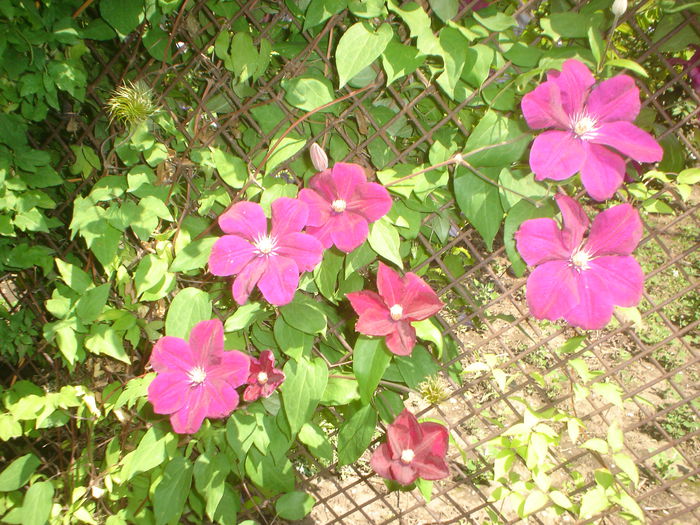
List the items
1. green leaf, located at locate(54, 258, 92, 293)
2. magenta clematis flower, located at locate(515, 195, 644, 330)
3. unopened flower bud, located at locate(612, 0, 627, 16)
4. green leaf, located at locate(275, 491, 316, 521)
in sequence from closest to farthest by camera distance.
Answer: unopened flower bud, located at locate(612, 0, 627, 16) → magenta clematis flower, located at locate(515, 195, 644, 330) → green leaf, located at locate(54, 258, 92, 293) → green leaf, located at locate(275, 491, 316, 521)

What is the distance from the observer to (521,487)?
122 cm

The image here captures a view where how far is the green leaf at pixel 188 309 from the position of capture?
1132mm

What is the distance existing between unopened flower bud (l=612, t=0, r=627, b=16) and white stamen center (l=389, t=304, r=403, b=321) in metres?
0.61

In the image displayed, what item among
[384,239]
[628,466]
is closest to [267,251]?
[384,239]

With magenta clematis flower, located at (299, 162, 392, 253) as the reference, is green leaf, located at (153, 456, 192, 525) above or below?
below

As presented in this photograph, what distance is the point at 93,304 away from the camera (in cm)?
120

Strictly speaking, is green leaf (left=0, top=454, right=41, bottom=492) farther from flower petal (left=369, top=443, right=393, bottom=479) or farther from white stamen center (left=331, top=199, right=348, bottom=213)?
white stamen center (left=331, top=199, right=348, bottom=213)

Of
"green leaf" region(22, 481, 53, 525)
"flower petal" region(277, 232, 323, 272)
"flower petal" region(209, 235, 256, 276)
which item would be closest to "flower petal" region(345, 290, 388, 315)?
"flower petal" region(277, 232, 323, 272)

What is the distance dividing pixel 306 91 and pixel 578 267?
23.8 inches

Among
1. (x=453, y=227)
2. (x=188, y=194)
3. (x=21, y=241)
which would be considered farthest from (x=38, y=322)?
(x=453, y=227)

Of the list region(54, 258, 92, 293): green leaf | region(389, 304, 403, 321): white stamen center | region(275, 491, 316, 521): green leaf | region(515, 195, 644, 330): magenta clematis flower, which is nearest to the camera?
region(515, 195, 644, 330): magenta clematis flower

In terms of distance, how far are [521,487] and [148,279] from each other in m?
0.99

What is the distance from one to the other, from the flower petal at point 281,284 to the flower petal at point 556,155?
45 centimetres

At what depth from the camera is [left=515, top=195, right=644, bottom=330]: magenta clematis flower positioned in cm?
89
